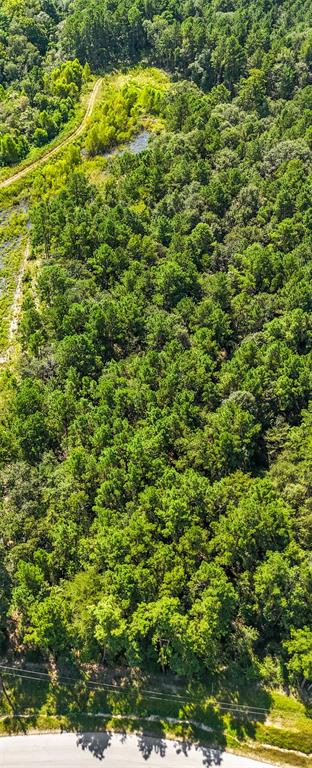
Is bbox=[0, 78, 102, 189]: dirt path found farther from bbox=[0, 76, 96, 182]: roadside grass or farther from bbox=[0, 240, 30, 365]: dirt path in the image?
bbox=[0, 240, 30, 365]: dirt path

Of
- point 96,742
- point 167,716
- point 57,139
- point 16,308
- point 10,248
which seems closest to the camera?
point 96,742

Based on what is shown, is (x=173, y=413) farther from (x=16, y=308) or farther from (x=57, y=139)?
(x=57, y=139)

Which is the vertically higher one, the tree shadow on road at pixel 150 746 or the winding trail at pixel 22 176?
the winding trail at pixel 22 176

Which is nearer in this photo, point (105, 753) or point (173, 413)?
point (105, 753)

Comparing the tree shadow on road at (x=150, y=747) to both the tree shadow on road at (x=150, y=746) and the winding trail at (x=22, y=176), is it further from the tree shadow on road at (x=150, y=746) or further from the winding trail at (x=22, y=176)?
the winding trail at (x=22, y=176)

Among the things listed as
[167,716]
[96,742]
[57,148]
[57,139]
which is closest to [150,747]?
[167,716]

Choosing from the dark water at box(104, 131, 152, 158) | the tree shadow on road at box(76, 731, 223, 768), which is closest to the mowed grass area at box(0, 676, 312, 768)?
the tree shadow on road at box(76, 731, 223, 768)

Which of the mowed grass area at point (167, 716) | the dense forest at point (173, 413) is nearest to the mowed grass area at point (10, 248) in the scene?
the dense forest at point (173, 413)
